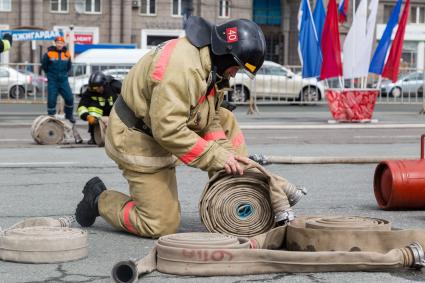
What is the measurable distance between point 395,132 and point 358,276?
14.2 metres

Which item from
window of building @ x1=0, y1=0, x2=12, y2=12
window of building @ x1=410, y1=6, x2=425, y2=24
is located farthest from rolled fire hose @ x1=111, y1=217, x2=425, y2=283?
window of building @ x1=410, y1=6, x2=425, y2=24

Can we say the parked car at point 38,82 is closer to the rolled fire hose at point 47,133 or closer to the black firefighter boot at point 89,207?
the rolled fire hose at point 47,133

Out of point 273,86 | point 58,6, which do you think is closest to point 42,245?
point 273,86

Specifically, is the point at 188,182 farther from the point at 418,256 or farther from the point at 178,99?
the point at 418,256

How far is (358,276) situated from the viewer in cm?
533

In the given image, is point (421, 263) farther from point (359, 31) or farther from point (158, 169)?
point (359, 31)

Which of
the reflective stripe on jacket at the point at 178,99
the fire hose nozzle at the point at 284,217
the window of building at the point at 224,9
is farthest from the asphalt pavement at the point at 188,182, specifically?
the window of building at the point at 224,9

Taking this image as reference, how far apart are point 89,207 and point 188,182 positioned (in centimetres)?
312

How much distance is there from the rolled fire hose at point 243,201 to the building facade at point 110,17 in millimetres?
52732

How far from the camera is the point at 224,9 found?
204 ft

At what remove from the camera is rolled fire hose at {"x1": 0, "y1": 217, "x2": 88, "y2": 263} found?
5.70 meters

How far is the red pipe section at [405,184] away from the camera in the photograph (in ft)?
25.7

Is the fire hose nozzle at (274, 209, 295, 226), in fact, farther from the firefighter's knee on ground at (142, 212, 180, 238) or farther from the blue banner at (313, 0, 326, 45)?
the blue banner at (313, 0, 326, 45)

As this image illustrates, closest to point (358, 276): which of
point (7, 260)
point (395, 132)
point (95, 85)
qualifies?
point (7, 260)
